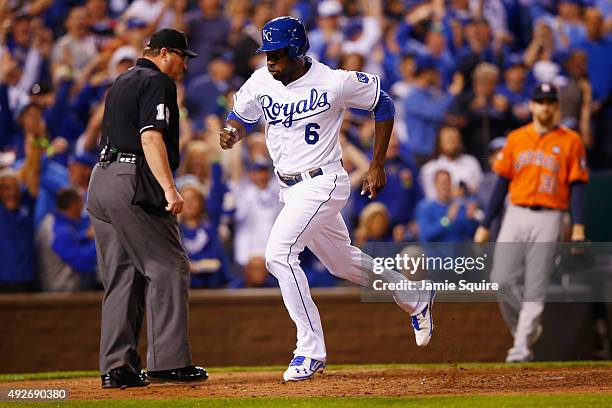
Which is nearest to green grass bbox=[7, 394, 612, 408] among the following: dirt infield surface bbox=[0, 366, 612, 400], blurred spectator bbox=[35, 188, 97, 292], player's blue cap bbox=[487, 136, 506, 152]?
dirt infield surface bbox=[0, 366, 612, 400]

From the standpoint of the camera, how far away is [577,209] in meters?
8.16

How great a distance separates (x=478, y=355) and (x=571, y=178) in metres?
2.29

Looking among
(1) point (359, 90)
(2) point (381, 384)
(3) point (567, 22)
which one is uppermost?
(3) point (567, 22)

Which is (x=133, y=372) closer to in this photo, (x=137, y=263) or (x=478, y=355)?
(x=137, y=263)

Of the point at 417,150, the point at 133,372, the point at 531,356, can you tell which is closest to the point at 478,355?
the point at 531,356

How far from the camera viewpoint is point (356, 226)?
405 inches

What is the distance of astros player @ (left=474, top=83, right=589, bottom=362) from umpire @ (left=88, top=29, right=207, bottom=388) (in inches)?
125

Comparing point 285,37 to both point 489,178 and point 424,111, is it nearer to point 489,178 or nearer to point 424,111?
point 489,178

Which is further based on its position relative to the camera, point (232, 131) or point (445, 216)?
point (445, 216)

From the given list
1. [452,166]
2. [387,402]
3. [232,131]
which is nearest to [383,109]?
[232,131]

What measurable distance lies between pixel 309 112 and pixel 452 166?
4.77m

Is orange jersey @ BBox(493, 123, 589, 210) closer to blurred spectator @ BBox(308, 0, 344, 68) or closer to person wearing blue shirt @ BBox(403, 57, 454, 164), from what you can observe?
person wearing blue shirt @ BBox(403, 57, 454, 164)

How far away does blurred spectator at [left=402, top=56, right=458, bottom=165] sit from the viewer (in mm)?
10797

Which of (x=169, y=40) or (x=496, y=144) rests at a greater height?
(x=169, y=40)
